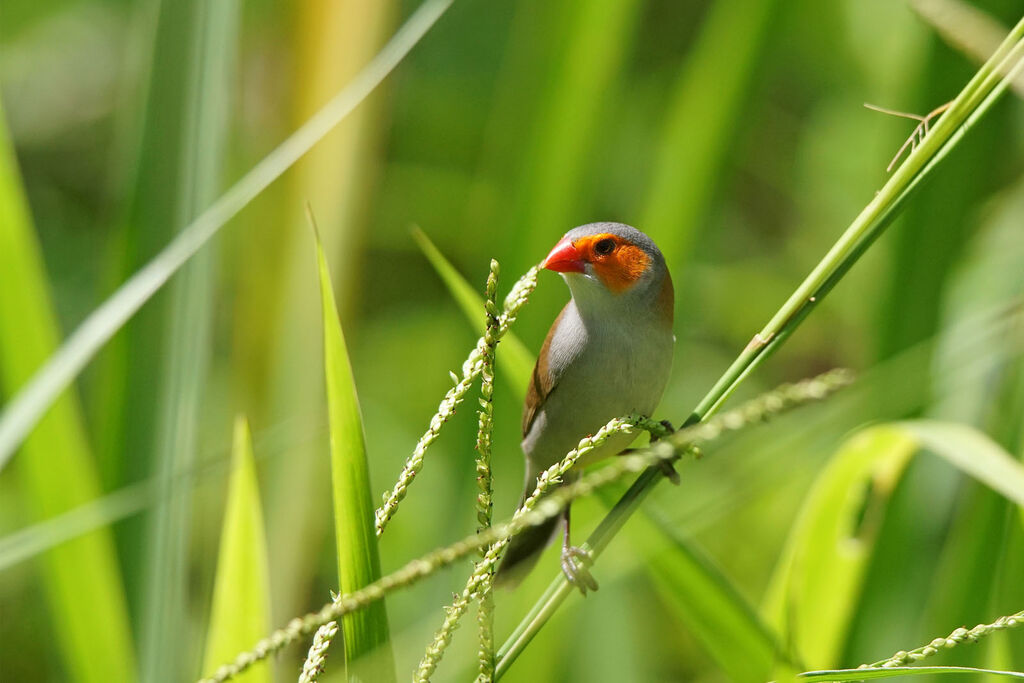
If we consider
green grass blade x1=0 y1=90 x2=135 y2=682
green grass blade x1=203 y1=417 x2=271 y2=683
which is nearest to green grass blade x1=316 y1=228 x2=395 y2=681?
green grass blade x1=203 y1=417 x2=271 y2=683

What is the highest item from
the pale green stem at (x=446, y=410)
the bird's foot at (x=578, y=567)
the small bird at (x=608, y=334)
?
the small bird at (x=608, y=334)

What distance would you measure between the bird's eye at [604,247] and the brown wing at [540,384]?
228 millimetres

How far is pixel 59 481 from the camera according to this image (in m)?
1.61

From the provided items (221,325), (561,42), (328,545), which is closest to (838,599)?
(561,42)

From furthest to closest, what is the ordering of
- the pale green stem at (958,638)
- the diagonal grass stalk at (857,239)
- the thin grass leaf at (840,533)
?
the thin grass leaf at (840,533), the diagonal grass stalk at (857,239), the pale green stem at (958,638)

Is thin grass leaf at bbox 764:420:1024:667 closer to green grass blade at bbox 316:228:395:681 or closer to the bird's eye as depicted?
the bird's eye

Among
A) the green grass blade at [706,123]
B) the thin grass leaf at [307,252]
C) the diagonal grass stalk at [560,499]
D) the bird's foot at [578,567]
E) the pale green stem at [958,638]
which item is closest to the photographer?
the diagonal grass stalk at [560,499]

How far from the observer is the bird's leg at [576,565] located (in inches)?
50.4

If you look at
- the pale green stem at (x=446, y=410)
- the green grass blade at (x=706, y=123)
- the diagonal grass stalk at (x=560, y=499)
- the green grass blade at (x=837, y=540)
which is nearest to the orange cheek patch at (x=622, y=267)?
the green grass blade at (x=706, y=123)

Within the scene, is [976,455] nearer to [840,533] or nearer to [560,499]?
[840,533]

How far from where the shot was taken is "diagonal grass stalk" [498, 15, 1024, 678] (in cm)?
117

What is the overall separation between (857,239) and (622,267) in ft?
2.00

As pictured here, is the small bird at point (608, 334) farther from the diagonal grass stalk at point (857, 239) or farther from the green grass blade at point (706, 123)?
the diagonal grass stalk at point (857, 239)

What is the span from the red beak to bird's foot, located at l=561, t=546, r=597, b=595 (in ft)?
1.59
